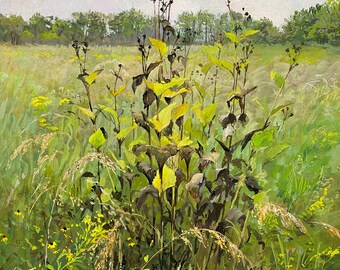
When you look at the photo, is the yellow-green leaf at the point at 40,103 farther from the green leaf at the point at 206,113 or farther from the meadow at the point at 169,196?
the green leaf at the point at 206,113

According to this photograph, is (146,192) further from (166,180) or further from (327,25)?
(327,25)

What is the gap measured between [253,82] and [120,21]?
3.06m

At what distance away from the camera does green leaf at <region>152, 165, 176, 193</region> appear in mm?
1882

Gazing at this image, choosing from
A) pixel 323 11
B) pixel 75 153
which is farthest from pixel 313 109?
pixel 323 11

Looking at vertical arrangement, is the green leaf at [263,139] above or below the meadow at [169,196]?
above

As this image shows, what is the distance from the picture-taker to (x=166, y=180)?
1.89 metres

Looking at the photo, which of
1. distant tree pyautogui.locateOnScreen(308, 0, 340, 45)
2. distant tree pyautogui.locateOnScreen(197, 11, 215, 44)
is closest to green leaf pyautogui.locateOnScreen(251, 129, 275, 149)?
distant tree pyautogui.locateOnScreen(197, 11, 215, 44)

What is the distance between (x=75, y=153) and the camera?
9.36ft

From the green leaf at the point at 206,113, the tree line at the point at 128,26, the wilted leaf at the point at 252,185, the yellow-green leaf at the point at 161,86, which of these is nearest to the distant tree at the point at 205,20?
the tree line at the point at 128,26

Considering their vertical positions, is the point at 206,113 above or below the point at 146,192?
above

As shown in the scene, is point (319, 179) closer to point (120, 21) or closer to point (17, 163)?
point (17, 163)

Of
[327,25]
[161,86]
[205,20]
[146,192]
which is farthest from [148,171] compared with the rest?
[327,25]

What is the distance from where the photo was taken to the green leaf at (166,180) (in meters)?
1.88

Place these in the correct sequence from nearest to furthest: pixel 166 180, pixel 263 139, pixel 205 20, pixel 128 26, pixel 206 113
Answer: pixel 166 180
pixel 263 139
pixel 206 113
pixel 205 20
pixel 128 26
